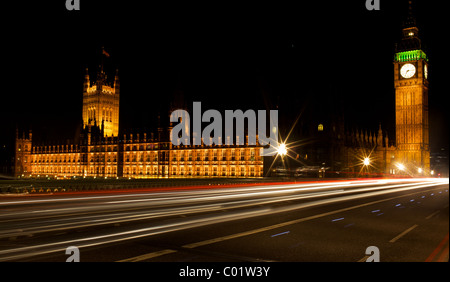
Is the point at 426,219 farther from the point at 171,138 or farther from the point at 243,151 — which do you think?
the point at 171,138

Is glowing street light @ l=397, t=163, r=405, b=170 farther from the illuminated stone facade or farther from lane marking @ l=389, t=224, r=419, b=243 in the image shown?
lane marking @ l=389, t=224, r=419, b=243

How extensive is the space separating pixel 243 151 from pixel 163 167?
2369cm

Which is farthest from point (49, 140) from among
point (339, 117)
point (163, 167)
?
point (339, 117)

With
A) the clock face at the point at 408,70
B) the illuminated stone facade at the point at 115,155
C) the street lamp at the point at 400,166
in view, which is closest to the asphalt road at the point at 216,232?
the illuminated stone facade at the point at 115,155

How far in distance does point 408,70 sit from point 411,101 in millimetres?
9189

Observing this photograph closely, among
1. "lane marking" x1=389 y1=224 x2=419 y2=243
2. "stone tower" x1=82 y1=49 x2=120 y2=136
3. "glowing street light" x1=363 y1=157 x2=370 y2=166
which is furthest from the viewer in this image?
"stone tower" x1=82 y1=49 x2=120 y2=136

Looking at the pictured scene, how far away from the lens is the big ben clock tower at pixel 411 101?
112375 mm

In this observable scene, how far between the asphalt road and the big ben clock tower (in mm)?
100485

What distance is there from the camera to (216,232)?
13977mm

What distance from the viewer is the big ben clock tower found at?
→ 11238 cm

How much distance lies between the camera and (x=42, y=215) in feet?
55.9

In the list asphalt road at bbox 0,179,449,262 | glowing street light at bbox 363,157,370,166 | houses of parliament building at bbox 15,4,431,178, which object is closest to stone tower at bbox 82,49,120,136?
houses of parliament building at bbox 15,4,431,178

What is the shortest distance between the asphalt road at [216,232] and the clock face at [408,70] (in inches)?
4125
